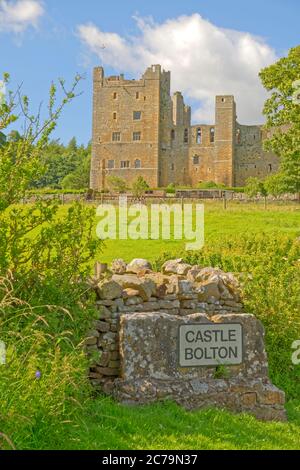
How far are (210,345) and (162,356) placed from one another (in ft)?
2.20

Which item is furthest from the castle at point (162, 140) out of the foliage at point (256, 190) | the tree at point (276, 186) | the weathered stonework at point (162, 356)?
the weathered stonework at point (162, 356)

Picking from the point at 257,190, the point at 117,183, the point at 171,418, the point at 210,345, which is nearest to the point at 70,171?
the point at 117,183

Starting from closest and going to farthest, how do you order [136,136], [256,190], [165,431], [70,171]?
1. [165,431]
2. [256,190]
3. [136,136]
4. [70,171]

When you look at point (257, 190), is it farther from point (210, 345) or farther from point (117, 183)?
point (210, 345)

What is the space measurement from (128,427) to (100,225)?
18519 millimetres

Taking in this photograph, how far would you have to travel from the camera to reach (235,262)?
39.1 feet

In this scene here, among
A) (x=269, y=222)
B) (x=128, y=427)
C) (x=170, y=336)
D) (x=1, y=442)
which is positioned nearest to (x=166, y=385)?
(x=170, y=336)

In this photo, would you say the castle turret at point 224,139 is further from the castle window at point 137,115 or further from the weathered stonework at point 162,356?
the weathered stonework at point 162,356

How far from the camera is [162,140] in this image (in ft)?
269

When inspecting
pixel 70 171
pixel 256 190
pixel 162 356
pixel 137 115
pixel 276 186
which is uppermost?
pixel 137 115

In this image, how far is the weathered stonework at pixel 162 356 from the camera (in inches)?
287

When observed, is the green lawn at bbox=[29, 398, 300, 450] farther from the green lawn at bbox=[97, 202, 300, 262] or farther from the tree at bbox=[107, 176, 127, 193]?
the tree at bbox=[107, 176, 127, 193]

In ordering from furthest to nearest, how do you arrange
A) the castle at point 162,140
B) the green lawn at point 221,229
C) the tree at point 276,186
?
the castle at point 162,140, the tree at point 276,186, the green lawn at point 221,229

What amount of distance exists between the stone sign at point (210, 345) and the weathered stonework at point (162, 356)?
2.7 inches
